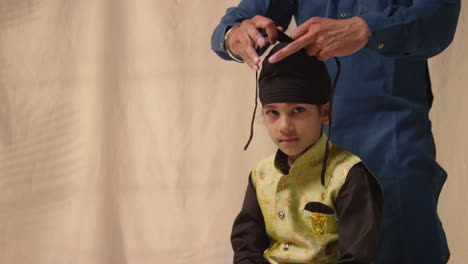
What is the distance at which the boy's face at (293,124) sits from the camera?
1328 mm

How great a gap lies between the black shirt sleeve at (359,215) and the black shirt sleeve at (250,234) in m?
0.24

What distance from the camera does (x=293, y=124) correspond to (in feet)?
4.37

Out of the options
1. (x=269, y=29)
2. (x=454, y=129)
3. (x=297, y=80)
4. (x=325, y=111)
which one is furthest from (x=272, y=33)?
(x=454, y=129)

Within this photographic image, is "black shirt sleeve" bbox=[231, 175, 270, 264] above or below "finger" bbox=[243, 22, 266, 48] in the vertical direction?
below

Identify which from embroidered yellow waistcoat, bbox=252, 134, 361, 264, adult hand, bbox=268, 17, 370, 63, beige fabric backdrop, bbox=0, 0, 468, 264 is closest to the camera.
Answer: adult hand, bbox=268, 17, 370, 63

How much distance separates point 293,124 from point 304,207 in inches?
7.7

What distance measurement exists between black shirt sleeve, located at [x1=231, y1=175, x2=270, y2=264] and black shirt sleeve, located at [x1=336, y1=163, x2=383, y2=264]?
238 millimetres

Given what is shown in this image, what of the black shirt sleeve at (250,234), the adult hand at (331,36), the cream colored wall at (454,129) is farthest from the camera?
the cream colored wall at (454,129)

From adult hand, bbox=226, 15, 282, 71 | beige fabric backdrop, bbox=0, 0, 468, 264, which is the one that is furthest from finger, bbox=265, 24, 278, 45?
beige fabric backdrop, bbox=0, 0, 468, 264

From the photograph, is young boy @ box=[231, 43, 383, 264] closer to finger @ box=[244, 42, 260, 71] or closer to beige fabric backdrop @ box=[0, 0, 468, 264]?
finger @ box=[244, 42, 260, 71]

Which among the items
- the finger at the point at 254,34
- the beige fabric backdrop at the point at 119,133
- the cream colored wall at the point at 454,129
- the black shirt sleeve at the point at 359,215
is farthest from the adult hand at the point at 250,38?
the cream colored wall at the point at 454,129

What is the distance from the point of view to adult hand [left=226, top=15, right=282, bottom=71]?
4.26 ft

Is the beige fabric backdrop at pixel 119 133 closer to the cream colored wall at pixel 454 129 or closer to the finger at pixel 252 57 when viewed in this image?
the cream colored wall at pixel 454 129

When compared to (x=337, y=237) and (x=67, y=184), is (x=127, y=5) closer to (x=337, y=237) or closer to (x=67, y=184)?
(x=67, y=184)
